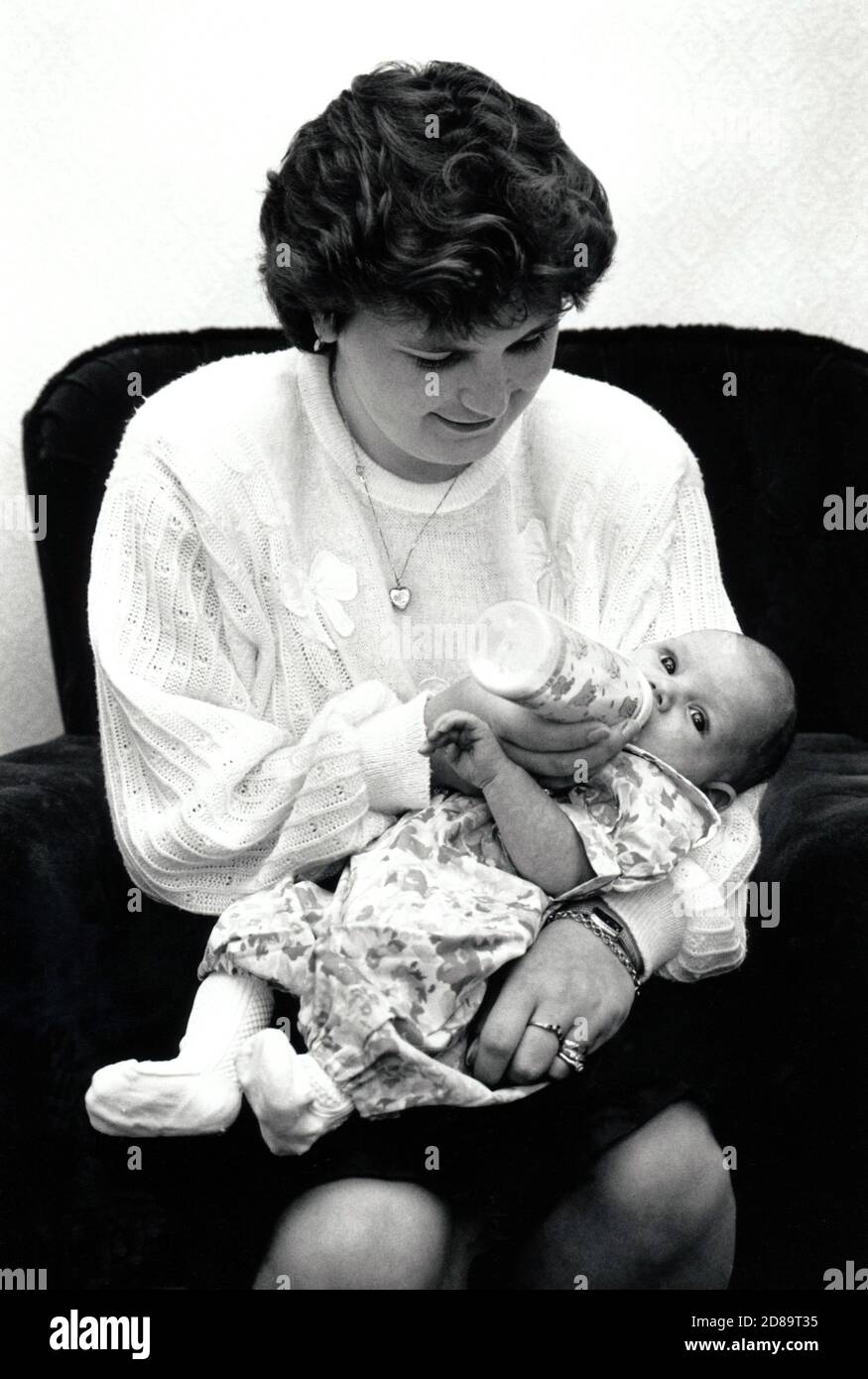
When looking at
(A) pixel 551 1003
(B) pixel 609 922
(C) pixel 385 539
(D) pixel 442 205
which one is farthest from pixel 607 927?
(D) pixel 442 205

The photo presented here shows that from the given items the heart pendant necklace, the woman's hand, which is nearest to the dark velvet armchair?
the woman's hand

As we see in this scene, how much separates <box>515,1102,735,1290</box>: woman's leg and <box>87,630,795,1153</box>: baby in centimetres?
11

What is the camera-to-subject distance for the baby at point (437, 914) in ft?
4.27

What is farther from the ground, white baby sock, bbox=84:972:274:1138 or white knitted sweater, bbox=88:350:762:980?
white knitted sweater, bbox=88:350:762:980

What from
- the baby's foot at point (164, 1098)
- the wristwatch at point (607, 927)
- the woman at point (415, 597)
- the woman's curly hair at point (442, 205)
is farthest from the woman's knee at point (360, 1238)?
the woman's curly hair at point (442, 205)

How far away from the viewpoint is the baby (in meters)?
1.30

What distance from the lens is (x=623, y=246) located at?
2.13 meters

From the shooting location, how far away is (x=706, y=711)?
1473 mm

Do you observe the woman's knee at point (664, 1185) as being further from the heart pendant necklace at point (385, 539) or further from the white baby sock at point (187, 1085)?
the heart pendant necklace at point (385, 539)

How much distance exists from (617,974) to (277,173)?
0.83 metres

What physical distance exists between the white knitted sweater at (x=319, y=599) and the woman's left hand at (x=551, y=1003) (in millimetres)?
74

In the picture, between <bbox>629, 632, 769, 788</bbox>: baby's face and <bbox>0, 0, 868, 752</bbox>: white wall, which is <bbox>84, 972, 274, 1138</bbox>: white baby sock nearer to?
<bbox>629, 632, 769, 788</bbox>: baby's face

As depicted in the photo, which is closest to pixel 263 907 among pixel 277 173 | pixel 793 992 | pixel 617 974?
pixel 617 974
